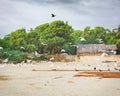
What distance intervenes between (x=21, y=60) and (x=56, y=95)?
111ft

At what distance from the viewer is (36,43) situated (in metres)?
59.8

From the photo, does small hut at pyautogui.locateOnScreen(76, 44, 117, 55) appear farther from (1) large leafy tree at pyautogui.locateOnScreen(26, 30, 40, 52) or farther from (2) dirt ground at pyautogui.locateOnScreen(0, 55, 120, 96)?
(2) dirt ground at pyautogui.locateOnScreen(0, 55, 120, 96)

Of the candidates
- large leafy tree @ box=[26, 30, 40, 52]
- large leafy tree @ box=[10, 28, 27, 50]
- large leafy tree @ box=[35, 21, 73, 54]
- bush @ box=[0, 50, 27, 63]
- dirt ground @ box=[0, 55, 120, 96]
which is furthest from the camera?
large leafy tree @ box=[10, 28, 27, 50]

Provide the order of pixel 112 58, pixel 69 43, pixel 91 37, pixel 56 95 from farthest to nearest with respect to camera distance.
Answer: pixel 91 37
pixel 69 43
pixel 112 58
pixel 56 95

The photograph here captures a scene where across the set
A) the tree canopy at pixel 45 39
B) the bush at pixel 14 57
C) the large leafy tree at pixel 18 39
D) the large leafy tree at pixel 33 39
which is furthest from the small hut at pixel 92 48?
the bush at pixel 14 57

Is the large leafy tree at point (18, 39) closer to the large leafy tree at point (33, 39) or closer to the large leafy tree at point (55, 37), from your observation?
the large leafy tree at point (33, 39)

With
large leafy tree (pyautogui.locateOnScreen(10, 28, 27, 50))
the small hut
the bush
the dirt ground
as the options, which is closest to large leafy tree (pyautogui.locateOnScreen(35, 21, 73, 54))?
the small hut

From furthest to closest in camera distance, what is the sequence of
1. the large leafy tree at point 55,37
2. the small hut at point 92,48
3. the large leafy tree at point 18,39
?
the large leafy tree at point 18,39 → the small hut at point 92,48 → the large leafy tree at point 55,37

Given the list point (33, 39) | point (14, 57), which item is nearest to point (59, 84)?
point (14, 57)

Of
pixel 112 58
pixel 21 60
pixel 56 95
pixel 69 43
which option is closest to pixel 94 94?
pixel 56 95

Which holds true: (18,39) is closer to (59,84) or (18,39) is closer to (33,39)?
(33,39)

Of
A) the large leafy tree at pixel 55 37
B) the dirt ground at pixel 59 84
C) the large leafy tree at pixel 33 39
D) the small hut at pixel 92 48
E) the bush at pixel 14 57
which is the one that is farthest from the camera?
the large leafy tree at pixel 33 39

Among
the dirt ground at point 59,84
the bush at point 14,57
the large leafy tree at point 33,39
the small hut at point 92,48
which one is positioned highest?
the large leafy tree at point 33,39

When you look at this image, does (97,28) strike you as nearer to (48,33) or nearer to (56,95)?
(48,33)
